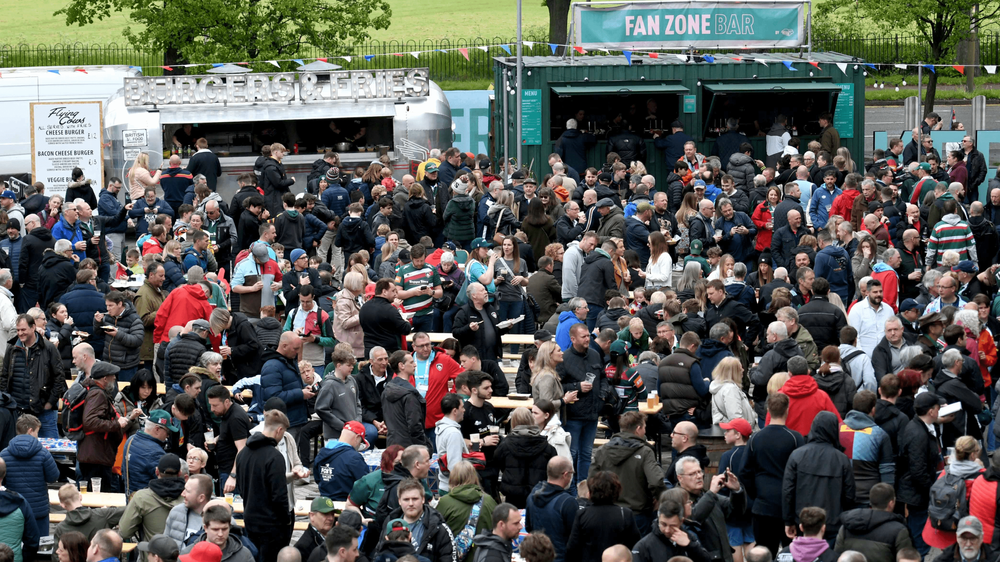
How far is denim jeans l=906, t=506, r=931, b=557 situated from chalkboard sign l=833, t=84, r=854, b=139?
14.3 meters

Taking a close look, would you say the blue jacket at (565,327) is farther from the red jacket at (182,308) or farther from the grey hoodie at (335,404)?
the red jacket at (182,308)

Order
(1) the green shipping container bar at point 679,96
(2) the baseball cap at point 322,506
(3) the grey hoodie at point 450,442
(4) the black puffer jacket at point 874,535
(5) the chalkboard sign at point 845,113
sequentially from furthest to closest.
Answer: (5) the chalkboard sign at point 845,113 < (1) the green shipping container bar at point 679,96 < (3) the grey hoodie at point 450,442 < (2) the baseball cap at point 322,506 < (4) the black puffer jacket at point 874,535

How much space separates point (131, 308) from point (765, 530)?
670 centimetres

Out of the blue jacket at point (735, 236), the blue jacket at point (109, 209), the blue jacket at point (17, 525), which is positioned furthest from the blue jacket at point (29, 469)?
the blue jacket at point (735, 236)

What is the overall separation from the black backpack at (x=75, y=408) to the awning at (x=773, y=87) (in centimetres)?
1466

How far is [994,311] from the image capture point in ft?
41.9

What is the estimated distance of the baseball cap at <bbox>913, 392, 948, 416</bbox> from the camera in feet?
31.5

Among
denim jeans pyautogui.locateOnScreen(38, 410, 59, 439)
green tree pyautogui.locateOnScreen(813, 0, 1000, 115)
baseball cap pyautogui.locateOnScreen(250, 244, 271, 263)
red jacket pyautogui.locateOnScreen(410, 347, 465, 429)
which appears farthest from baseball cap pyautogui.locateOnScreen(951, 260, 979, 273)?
green tree pyautogui.locateOnScreen(813, 0, 1000, 115)

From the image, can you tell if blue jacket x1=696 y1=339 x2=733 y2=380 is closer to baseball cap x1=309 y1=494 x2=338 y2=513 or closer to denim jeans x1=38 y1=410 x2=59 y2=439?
baseball cap x1=309 y1=494 x2=338 y2=513

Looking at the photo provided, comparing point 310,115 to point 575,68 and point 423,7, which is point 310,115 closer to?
point 575,68

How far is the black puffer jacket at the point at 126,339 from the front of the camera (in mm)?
12609

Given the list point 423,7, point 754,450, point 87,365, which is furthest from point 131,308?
point 423,7

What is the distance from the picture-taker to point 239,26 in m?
30.3

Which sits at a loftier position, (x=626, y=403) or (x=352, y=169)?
(x=352, y=169)
